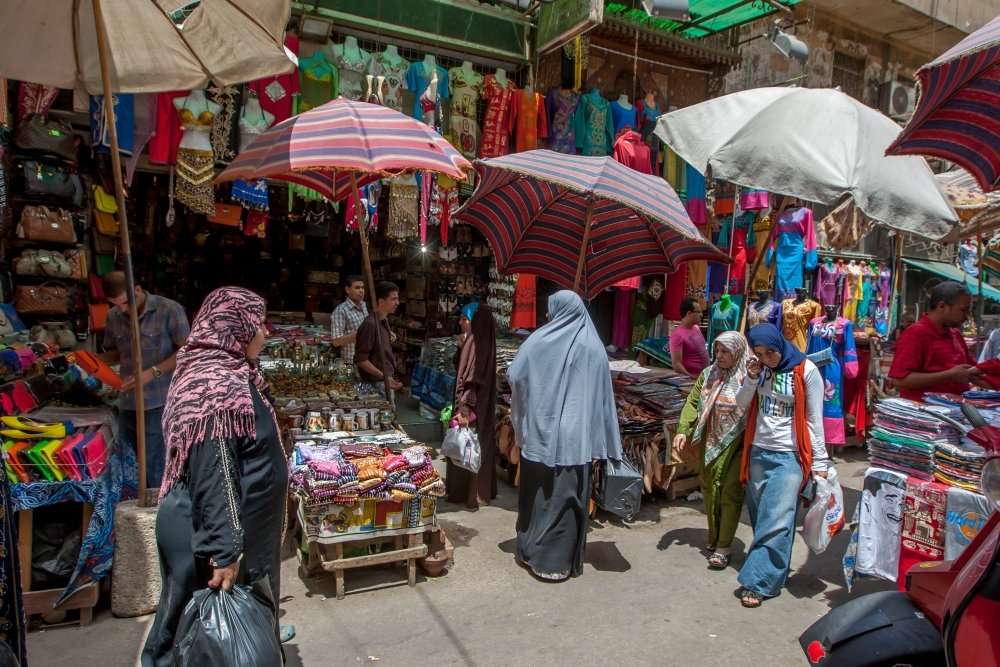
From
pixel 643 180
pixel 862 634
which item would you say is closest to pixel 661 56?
pixel 643 180

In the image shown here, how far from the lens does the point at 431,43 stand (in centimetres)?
790

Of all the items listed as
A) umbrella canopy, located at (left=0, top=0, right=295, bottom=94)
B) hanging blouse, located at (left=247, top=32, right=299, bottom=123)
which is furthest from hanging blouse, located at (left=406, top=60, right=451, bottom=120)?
umbrella canopy, located at (left=0, top=0, right=295, bottom=94)

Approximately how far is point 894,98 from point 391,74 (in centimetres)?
1033

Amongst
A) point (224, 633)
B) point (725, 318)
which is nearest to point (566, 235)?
point (725, 318)

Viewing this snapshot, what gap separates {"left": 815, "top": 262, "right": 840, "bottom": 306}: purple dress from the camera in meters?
9.68

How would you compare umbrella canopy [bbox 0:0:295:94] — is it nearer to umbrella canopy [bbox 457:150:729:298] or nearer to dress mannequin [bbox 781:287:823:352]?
umbrella canopy [bbox 457:150:729:298]

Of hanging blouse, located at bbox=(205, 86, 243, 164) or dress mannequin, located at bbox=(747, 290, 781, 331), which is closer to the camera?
hanging blouse, located at bbox=(205, 86, 243, 164)

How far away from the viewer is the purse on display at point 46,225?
586 cm

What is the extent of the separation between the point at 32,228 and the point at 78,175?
73 centimetres

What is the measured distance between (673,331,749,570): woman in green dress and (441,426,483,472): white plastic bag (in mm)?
1603

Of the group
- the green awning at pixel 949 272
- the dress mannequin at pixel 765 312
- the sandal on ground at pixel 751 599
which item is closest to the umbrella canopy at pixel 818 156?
the sandal on ground at pixel 751 599

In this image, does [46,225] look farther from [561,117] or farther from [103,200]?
[561,117]

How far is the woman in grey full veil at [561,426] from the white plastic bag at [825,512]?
4.42ft

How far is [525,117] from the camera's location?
7957mm
